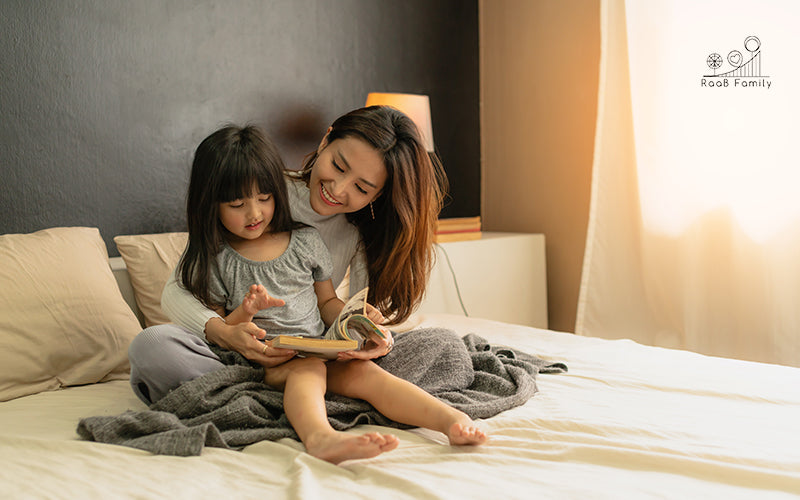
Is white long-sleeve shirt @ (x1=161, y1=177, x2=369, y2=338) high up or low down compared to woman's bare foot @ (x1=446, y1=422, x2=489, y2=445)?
up

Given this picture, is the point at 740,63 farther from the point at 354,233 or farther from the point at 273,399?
the point at 273,399

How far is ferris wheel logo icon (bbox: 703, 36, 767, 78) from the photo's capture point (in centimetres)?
221

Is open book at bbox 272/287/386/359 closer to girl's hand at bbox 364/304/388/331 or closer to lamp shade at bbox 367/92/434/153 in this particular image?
girl's hand at bbox 364/304/388/331

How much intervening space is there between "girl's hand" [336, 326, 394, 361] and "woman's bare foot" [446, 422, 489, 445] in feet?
0.89

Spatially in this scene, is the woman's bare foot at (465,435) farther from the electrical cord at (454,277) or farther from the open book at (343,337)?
the electrical cord at (454,277)

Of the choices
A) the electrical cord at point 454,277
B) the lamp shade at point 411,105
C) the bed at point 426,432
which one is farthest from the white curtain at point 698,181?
the bed at point 426,432

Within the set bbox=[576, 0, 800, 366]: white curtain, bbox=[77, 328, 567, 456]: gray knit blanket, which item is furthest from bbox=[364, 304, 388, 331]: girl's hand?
bbox=[576, 0, 800, 366]: white curtain

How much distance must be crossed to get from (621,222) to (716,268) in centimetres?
39

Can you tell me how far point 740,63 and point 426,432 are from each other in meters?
1.78

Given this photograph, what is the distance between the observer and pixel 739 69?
2.25 meters

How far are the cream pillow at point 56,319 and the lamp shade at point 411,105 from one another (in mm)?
1218

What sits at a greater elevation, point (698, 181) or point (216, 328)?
point (698, 181)

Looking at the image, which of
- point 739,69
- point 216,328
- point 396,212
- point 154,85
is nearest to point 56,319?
point 216,328

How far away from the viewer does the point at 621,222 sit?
8.50 feet
